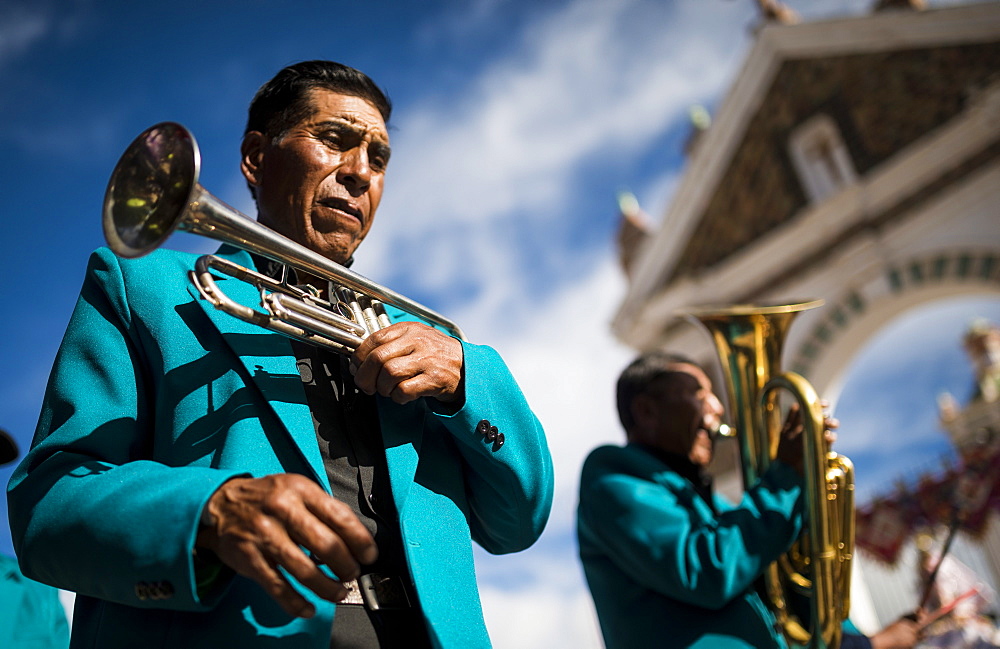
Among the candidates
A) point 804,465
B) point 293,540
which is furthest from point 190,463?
point 804,465

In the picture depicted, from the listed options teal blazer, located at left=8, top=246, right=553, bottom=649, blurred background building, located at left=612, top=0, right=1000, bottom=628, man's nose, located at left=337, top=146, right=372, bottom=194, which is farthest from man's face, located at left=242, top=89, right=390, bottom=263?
blurred background building, located at left=612, top=0, right=1000, bottom=628

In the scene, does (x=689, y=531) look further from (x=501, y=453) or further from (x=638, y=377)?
(x=501, y=453)

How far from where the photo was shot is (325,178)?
179 centimetres

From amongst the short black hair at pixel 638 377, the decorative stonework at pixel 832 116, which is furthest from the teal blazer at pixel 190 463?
the decorative stonework at pixel 832 116

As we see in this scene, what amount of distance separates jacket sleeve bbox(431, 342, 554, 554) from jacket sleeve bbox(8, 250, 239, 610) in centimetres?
48

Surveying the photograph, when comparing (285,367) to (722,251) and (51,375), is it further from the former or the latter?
(722,251)

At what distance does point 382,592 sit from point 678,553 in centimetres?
129

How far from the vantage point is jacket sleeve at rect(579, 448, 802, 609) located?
2.42m

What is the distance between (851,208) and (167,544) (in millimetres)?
10609

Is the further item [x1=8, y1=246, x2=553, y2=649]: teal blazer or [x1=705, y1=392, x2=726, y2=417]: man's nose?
[x1=705, y1=392, x2=726, y2=417]: man's nose

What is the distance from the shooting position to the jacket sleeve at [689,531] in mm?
2424

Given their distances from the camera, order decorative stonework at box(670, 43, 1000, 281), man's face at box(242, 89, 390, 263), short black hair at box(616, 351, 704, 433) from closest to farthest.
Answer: man's face at box(242, 89, 390, 263)
short black hair at box(616, 351, 704, 433)
decorative stonework at box(670, 43, 1000, 281)

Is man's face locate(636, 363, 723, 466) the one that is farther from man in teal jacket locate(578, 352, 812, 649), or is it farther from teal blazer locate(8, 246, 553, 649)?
teal blazer locate(8, 246, 553, 649)

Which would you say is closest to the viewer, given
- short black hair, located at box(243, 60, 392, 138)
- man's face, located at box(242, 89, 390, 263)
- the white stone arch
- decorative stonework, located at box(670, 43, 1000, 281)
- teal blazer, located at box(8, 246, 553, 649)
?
teal blazer, located at box(8, 246, 553, 649)
